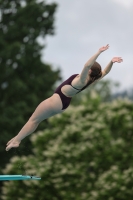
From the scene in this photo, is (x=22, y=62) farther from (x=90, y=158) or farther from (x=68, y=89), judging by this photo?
(x=68, y=89)

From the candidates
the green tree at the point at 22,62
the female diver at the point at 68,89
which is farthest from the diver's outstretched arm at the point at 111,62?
the green tree at the point at 22,62

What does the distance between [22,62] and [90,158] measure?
13430 millimetres

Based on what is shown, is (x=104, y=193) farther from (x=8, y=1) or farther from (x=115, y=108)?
(x=8, y=1)

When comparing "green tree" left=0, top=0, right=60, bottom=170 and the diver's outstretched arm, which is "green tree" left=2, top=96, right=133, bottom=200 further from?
the diver's outstretched arm

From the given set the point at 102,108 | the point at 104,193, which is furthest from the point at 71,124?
the point at 104,193

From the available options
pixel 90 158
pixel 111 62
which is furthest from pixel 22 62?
pixel 111 62

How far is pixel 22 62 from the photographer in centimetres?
3547

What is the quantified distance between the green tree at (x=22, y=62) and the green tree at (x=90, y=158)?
1081 cm

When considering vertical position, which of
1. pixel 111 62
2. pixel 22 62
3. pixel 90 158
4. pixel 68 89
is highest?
pixel 22 62

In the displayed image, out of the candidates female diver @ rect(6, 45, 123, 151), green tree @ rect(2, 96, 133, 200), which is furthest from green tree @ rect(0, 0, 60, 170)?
female diver @ rect(6, 45, 123, 151)

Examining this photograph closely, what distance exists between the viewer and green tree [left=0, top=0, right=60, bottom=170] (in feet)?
115

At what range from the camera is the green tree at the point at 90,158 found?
22375 millimetres

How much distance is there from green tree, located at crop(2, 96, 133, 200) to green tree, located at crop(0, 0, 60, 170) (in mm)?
10814

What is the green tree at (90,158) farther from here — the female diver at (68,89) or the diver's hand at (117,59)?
the diver's hand at (117,59)
